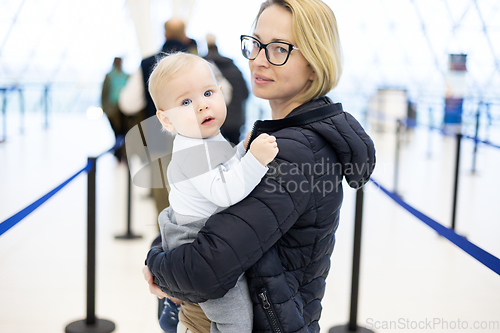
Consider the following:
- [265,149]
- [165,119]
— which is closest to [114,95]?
[165,119]

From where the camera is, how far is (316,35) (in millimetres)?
1151

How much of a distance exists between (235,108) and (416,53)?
23730 mm

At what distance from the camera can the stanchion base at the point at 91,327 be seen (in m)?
2.65

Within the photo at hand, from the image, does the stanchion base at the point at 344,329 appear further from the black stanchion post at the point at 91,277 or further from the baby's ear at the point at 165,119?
the baby's ear at the point at 165,119

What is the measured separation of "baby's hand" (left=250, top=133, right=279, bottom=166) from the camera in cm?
105

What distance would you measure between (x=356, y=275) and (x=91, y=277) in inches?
60.9

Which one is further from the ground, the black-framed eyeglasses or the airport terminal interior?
the black-framed eyeglasses

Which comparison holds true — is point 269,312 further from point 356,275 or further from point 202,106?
point 356,275

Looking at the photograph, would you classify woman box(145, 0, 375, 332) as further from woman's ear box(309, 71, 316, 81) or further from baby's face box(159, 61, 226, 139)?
baby's face box(159, 61, 226, 139)

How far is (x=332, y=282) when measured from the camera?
348cm

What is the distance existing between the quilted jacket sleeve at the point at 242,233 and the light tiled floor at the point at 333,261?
1.88 meters

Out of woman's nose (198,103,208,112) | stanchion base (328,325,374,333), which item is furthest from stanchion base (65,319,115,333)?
woman's nose (198,103,208,112)

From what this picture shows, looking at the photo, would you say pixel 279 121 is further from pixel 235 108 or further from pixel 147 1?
pixel 147 1

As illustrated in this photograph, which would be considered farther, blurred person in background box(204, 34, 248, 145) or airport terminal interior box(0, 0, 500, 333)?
blurred person in background box(204, 34, 248, 145)
